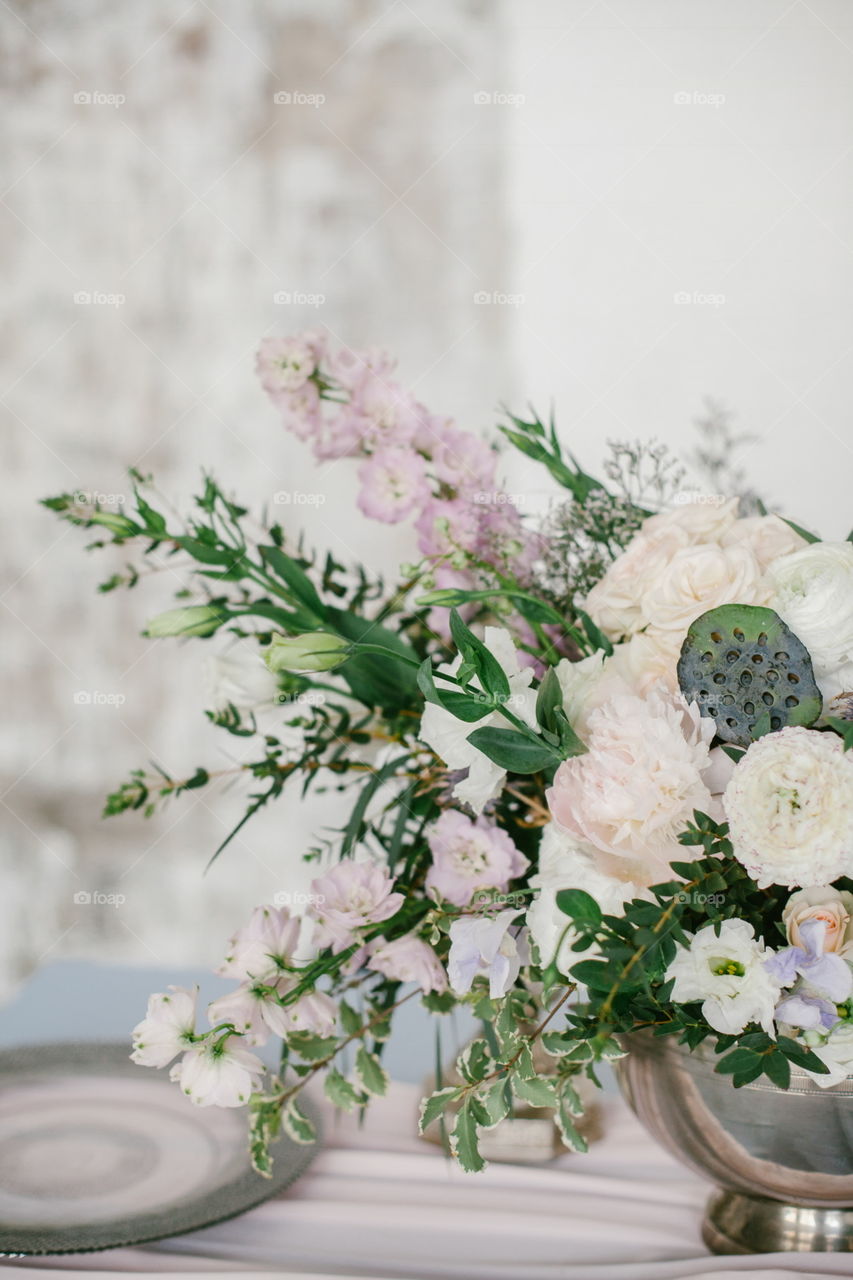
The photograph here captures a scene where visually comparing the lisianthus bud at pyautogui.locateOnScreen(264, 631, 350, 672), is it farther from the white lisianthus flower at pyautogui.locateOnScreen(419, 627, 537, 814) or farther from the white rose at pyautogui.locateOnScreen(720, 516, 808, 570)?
the white rose at pyautogui.locateOnScreen(720, 516, 808, 570)

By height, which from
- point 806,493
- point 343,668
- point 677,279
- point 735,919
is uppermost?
point 677,279

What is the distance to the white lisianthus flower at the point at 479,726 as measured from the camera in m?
0.49

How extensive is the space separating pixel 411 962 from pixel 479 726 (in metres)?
0.13

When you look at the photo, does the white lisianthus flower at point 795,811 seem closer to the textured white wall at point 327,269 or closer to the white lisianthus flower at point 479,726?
the white lisianthus flower at point 479,726

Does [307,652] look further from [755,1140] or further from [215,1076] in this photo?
[755,1140]

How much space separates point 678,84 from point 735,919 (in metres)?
1.89

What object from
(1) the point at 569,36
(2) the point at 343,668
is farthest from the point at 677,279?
(2) the point at 343,668

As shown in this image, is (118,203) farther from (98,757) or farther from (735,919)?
(735,919)

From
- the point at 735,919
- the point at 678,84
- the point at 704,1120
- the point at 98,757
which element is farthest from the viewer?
the point at 98,757

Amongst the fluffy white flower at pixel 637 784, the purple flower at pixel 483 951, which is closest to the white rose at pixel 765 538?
the fluffy white flower at pixel 637 784

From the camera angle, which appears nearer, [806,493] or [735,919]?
[735,919]

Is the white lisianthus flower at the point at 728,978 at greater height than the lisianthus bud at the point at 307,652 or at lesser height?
lesser

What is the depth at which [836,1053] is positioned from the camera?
1.49 feet

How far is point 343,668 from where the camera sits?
644 millimetres
